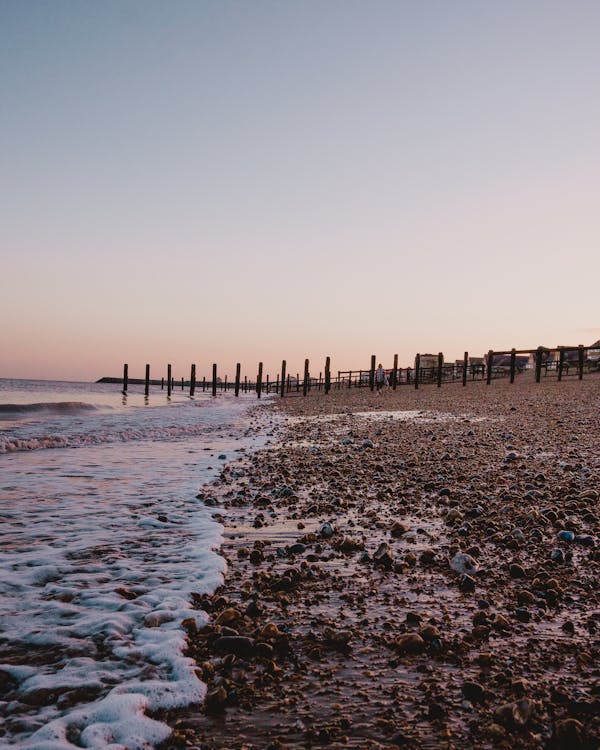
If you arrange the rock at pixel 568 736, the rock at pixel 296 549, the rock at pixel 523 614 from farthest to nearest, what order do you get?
the rock at pixel 296 549 → the rock at pixel 523 614 → the rock at pixel 568 736

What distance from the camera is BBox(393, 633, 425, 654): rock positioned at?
8.29 feet

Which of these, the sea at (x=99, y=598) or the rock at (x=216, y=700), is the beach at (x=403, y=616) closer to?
the rock at (x=216, y=700)

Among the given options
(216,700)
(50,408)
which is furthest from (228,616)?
(50,408)

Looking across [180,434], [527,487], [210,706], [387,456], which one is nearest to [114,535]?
[210,706]

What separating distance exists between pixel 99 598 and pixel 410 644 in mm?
1878

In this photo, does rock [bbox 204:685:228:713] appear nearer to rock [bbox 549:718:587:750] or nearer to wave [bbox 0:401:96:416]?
rock [bbox 549:718:587:750]

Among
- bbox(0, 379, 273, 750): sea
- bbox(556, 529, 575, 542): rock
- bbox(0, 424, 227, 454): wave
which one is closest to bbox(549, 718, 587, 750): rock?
bbox(0, 379, 273, 750): sea

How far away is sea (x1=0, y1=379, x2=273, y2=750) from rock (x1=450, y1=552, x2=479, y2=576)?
A: 1.58 meters

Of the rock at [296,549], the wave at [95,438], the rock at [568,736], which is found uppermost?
the rock at [568,736]

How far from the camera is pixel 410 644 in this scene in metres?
2.54

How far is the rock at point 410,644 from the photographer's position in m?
2.53

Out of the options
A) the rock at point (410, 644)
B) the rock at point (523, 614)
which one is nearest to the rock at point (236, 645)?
the rock at point (410, 644)

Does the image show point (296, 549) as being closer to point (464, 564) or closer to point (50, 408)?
point (464, 564)

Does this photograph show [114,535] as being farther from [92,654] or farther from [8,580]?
[92,654]
